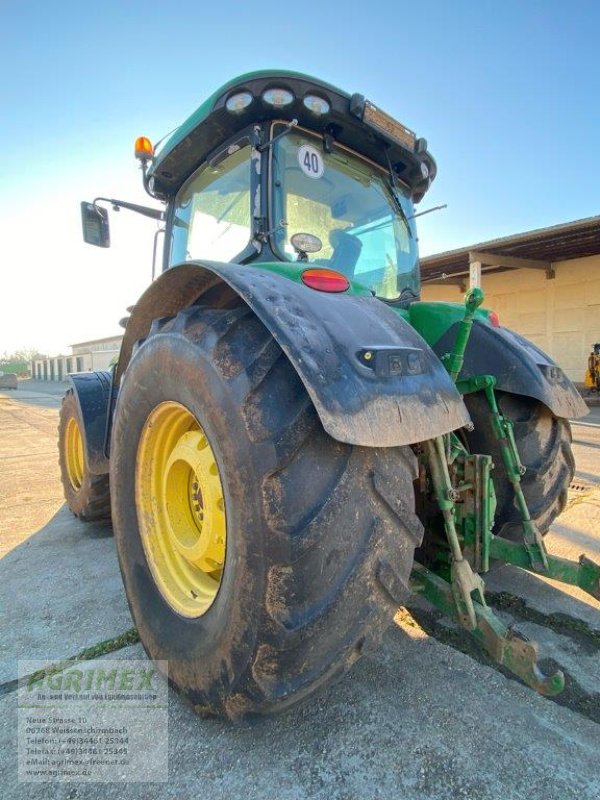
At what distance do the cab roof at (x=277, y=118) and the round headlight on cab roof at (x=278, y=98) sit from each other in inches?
→ 0.7

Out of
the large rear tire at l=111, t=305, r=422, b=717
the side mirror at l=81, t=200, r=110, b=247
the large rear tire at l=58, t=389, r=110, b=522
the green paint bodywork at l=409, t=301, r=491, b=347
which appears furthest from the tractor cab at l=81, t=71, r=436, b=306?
the large rear tire at l=58, t=389, r=110, b=522

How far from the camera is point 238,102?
1879 millimetres

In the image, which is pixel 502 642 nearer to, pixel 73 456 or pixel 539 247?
pixel 73 456

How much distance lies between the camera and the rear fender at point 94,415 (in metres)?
2.68

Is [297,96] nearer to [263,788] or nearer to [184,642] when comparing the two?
[184,642]

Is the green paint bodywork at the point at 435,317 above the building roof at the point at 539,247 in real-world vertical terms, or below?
below

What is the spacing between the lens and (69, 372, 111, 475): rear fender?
8.79ft

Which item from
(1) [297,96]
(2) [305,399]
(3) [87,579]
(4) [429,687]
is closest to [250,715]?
(4) [429,687]

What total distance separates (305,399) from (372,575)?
0.45 metres

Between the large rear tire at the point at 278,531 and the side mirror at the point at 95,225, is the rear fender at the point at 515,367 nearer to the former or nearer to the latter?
the large rear tire at the point at 278,531

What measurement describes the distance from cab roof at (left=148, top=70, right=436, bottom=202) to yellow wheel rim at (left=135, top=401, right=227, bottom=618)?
1.32 metres

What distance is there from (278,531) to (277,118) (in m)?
1.72

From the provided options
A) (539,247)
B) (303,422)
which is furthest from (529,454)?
(539,247)

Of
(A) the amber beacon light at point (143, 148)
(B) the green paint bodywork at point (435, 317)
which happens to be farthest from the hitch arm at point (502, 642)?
(A) the amber beacon light at point (143, 148)
